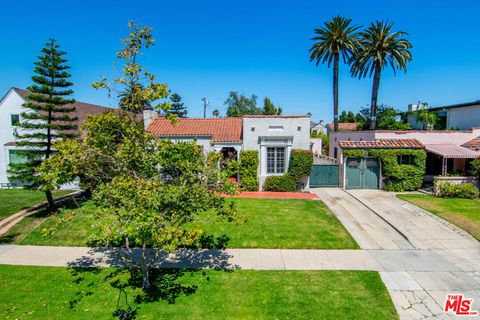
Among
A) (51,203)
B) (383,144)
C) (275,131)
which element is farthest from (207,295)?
(383,144)

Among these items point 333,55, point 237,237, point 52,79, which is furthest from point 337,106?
point 52,79

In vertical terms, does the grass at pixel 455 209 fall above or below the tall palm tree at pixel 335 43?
below

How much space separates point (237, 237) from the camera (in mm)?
12852

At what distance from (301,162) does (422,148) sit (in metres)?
9.47

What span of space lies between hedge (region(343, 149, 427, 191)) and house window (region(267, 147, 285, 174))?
5.22m

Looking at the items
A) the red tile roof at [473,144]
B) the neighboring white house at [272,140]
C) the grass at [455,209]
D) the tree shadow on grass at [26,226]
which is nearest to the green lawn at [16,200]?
the tree shadow on grass at [26,226]

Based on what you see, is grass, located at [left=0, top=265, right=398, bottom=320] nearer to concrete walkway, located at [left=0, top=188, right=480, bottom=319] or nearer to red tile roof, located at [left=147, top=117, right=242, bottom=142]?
concrete walkway, located at [left=0, top=188, right=480, bottom=319]

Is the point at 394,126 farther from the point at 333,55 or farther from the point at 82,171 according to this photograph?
the point at 82,171

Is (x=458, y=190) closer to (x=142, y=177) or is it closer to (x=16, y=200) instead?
(x=142, y=177)

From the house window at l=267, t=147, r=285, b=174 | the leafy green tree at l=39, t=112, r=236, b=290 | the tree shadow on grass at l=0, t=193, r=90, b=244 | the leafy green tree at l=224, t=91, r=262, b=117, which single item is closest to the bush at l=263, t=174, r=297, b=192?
the house window at l=267, t=147, r=285, b=174

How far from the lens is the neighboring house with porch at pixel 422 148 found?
71.4ft

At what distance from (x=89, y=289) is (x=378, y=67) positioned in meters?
32.8

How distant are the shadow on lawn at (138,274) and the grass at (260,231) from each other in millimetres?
1428

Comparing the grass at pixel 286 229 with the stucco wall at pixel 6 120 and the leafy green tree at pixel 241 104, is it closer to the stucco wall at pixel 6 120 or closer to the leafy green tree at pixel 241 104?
the stucco wall at pixel 6 120
